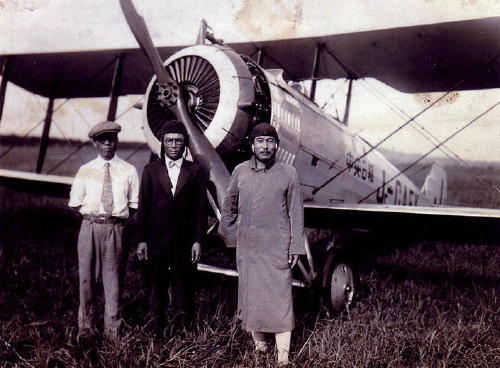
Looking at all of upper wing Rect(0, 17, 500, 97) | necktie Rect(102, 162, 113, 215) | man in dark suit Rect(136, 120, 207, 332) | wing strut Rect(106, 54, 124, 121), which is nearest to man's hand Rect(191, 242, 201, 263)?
man in dark suit Rect(136, 120, 207, 332)

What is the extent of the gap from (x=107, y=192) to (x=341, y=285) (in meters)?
2.62

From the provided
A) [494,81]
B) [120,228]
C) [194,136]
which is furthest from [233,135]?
[494,81]

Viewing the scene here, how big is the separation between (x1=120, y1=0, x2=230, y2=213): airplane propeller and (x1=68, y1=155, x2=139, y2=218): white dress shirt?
686 mm

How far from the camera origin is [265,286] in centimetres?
284

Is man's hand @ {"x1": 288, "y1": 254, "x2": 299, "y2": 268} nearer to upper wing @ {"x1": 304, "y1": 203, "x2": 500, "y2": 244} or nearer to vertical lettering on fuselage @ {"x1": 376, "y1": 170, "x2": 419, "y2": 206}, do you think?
upper wing @ {"x1": 304, "y1": 203, "x2": 500, "y2": 244}

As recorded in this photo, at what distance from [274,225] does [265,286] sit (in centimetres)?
35

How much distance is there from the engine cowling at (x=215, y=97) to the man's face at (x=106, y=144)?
898mm

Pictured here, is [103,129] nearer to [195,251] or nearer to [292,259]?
[195,251]

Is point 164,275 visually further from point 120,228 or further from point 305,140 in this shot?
point 305,140

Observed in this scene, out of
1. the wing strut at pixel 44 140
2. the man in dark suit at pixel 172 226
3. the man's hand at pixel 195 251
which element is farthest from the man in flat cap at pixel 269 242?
the wing strut at pixel 44 140

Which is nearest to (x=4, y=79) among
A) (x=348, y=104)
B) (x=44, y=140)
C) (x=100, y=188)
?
(x=44, y=140)

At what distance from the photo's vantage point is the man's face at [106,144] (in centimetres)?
350

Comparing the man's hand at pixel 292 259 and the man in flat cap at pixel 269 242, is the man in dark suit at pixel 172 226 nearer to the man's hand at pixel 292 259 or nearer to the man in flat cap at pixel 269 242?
the man in flat cap at pixel 269 242

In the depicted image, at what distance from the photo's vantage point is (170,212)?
10.5 feet
